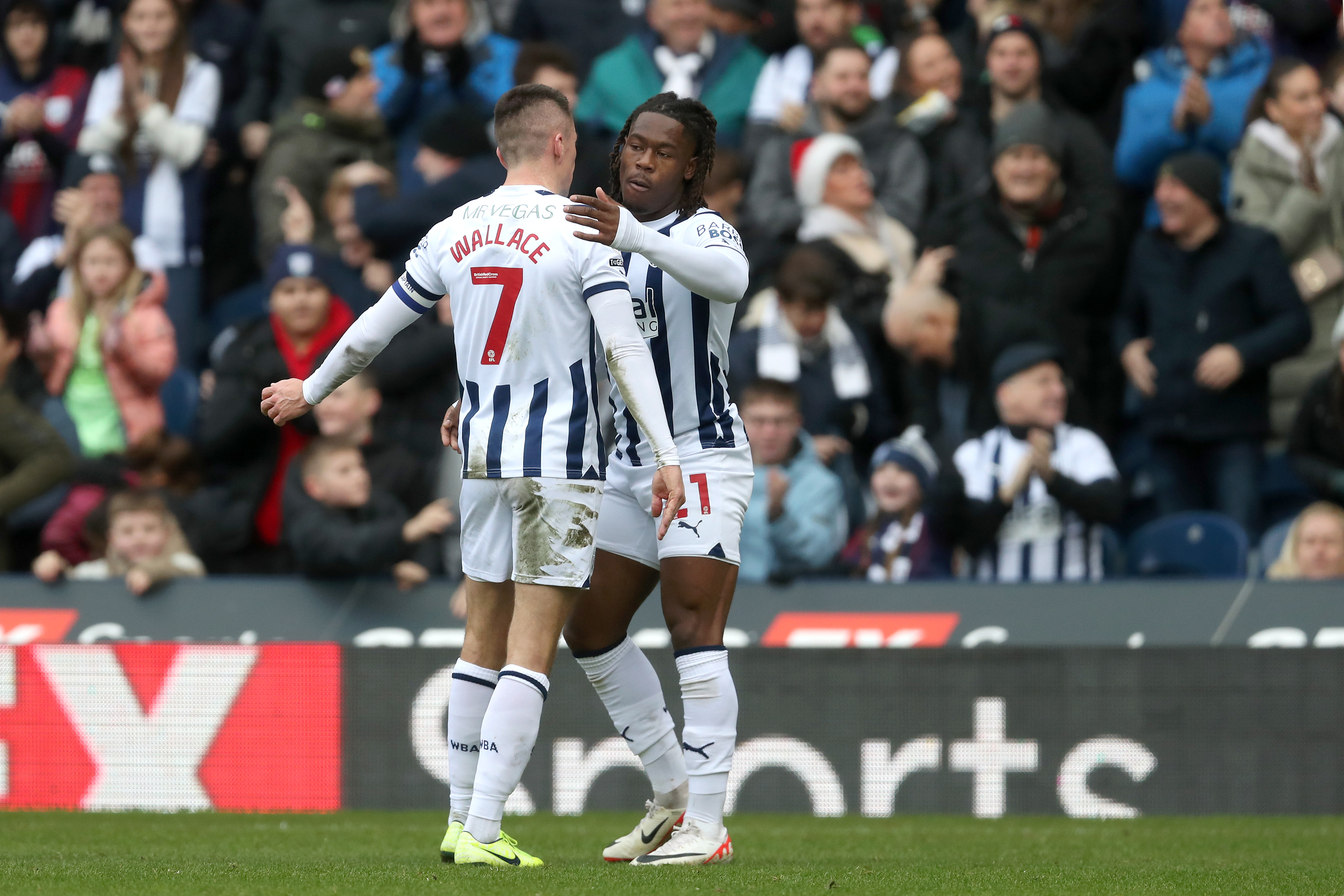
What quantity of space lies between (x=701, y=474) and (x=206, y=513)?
17.9 feet

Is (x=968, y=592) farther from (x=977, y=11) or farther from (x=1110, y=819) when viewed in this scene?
(x=977, y=11)

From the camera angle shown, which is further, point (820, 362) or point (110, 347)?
point (110, 347)

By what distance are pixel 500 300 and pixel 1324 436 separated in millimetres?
5811

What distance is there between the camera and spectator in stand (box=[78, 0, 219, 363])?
12133mm

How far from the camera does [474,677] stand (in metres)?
5.80

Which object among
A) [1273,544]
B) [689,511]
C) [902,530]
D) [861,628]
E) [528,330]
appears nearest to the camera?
[528,330]

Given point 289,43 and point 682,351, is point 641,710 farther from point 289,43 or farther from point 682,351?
point 289,43

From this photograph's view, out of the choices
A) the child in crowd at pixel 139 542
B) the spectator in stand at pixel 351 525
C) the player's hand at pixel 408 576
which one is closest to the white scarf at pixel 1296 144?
the spectator in stand at pixel 351 525

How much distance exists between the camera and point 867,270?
35.9 feet

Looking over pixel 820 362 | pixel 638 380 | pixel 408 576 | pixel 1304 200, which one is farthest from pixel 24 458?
pixel 1304 200

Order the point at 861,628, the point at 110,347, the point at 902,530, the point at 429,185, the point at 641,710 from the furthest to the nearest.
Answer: the point at 110,347 → the point at 429,185 → the point at 902,530 → the point at 861,628 → the point at 641,710

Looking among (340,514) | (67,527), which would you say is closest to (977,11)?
(340,514)

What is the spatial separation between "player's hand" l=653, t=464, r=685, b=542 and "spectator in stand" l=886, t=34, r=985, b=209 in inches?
239

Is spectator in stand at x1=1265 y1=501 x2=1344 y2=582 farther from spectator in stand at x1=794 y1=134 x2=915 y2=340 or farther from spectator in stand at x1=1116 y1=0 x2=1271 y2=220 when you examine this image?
spectator in stand at x1=794 y1=134 x2=915 y2=340
